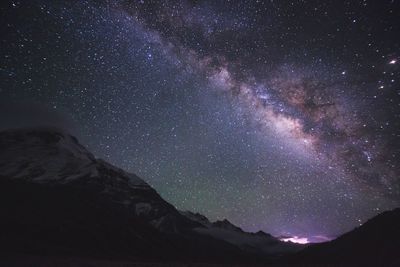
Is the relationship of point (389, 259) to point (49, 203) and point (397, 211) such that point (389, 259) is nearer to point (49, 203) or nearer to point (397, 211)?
point (397, 211)

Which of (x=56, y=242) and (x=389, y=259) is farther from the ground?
(x=389, y=259)

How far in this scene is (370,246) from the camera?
62062 mm

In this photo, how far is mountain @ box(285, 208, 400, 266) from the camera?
5075cm

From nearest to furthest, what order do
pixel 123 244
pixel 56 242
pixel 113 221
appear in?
pixel 56 242
pixel 123 244
pixel 113 221

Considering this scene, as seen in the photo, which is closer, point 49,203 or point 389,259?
point 389,259

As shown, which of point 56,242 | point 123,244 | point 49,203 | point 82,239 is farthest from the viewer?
point 49,203

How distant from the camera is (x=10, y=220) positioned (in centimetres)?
9612

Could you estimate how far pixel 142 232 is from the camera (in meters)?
168

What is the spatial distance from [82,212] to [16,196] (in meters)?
32.1

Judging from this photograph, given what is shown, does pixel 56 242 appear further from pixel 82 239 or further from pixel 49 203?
pixel 49 203

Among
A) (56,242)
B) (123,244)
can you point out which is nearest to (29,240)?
(56,242)

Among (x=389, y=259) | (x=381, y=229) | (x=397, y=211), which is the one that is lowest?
(x=389, y=259)

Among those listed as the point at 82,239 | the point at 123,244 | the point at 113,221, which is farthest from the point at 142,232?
the point at 82,239

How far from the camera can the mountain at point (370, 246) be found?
1998 inches
